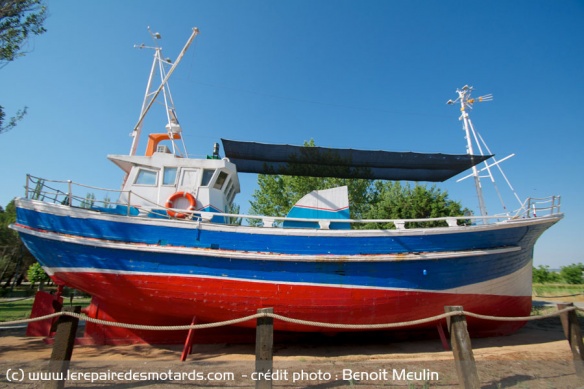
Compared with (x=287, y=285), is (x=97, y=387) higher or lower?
lower

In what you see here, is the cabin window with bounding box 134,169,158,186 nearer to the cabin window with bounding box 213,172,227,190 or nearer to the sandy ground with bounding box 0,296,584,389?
the cabin window with bounding box 213,172,227,190

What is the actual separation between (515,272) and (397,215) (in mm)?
13762

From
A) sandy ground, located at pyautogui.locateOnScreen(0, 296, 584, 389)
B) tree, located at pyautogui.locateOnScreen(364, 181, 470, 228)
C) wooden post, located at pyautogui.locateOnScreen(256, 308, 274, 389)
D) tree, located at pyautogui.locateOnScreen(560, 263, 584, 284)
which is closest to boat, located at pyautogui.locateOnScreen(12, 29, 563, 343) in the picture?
sandy ground, located at pyautogui.locateOnScreen(0, 296, 584, 389)

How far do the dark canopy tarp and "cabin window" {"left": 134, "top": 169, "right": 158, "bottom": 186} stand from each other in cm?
211

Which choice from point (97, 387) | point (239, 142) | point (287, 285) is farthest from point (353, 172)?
point (97, 387)

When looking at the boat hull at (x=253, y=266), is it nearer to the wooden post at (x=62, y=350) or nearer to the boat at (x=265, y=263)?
the boat at (x=265, y=263)

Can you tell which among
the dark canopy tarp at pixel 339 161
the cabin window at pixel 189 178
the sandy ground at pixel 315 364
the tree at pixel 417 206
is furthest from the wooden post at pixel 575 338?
the tree at pixel 417 206

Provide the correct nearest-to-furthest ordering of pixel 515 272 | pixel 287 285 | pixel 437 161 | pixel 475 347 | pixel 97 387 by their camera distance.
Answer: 1. pixel 97 387
2. pixel 287 285
3. pixel 475 347
4. pixel 515 272
5. pixel 437 161

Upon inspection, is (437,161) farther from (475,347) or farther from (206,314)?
(206,314)

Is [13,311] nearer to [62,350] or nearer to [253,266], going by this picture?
[62,350]

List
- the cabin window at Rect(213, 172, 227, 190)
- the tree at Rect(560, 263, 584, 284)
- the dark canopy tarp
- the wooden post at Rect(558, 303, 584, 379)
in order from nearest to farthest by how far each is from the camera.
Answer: the wooden post at Rect(558, 303, 584, 379), the cabin window at Rect(213, 172, 227, 190), the dark canopy tarp, the tree at Rect(560, 263, 584, 284)

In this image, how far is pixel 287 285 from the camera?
227 inches

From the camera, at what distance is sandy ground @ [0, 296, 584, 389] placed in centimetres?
392

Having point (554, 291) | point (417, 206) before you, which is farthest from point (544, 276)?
point (417, 206)
